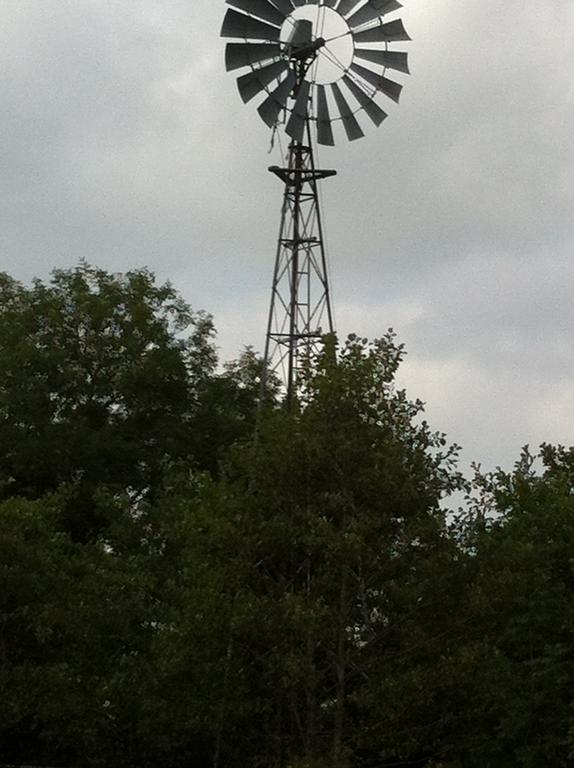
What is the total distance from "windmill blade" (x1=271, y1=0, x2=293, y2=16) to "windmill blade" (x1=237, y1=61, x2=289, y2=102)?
1.21 metres

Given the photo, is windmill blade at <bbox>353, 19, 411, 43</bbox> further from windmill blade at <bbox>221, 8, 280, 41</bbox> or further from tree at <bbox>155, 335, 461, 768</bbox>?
tree at <bbox>155, 335, 461, 768</bbox>

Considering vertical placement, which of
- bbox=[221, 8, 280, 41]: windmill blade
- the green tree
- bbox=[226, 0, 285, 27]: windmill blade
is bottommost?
the green tree

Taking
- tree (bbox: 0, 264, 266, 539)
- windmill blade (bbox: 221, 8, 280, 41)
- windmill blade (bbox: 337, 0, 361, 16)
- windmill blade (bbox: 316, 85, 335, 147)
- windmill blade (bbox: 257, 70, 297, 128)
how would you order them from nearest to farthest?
windmill blade (bbox: 221, 8, 280, 41) → windmill blade (bbox: 257, 70, 297, 128) → windmill blade (bbox: 337, 0, 361, 16) → windmill blade (bbox: 316, 85, 335, 147) → tree (bbox: 0, 264, 266, 539)

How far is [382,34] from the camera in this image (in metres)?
32.1

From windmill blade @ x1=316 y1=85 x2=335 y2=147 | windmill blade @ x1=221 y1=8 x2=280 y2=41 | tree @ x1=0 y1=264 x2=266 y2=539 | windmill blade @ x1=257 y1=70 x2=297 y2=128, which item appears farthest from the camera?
tree @ x1=0 y1=264 x2=266 y2=539

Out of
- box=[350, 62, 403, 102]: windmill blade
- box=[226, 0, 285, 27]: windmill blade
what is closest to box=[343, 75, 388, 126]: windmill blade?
box=[350, 62, 403, 102]: windmill blade

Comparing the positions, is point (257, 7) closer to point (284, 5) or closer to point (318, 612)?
point (284, 5)

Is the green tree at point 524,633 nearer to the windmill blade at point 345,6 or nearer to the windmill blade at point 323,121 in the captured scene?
the windmill blade at point 323,121

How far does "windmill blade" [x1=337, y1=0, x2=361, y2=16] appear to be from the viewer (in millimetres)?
31500

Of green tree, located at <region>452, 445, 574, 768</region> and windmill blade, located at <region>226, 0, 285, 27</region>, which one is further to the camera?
windmill blade, located at <region>226, 0, 285, 27</region>

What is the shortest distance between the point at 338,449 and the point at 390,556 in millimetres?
2068

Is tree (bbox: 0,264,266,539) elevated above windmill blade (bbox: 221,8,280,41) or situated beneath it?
situated beneath

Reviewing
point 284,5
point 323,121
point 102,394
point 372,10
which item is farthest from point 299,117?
point 102,394

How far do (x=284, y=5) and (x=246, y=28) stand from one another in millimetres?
1077
